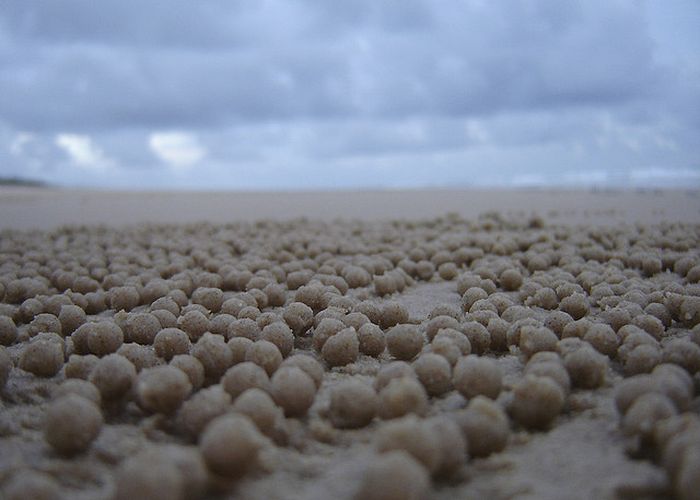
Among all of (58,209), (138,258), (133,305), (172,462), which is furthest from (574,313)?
(58,209)

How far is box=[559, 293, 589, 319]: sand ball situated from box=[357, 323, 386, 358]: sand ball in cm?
113

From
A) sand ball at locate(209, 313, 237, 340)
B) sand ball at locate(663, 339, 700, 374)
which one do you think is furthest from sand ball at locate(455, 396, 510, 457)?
sand ball at locate(209, 313, 237, 340)

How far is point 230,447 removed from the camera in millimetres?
1603

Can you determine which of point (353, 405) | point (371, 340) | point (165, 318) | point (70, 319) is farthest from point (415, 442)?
point (70, 319)

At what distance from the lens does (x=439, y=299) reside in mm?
4055

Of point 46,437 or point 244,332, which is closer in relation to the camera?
point 46,437

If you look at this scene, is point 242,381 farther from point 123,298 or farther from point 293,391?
point 123,298

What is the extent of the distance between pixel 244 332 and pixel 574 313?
5.73 ft

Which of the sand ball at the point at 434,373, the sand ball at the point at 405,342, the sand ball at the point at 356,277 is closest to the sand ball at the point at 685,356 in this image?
the sand ball at the point at 434,373

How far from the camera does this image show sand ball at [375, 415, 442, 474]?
1545 millimetres

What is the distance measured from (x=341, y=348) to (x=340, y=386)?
0.54 meters

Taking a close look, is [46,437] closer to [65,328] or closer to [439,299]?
[65,328]

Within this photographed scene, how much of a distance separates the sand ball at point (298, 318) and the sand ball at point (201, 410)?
3.73 ft

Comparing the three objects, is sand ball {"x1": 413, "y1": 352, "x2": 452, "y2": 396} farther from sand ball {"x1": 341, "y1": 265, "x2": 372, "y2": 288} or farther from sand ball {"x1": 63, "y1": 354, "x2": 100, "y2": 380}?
sand ball {"x1": 341, "y1": 265, "x2": 372, "y2": 288}
